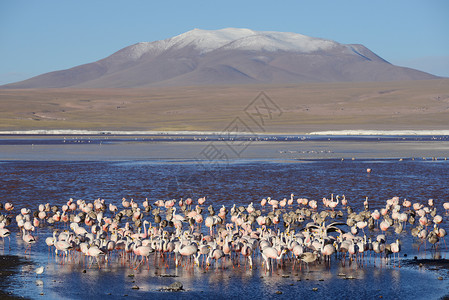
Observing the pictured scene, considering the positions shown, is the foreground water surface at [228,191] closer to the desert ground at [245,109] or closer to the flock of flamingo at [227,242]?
the flock of flamingo at [227,242]

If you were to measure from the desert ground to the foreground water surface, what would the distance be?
52.7 metres

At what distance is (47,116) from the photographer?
138250 millimetres

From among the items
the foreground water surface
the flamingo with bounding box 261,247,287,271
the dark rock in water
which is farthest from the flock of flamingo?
the dark rock in water

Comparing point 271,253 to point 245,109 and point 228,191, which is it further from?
point 245,109

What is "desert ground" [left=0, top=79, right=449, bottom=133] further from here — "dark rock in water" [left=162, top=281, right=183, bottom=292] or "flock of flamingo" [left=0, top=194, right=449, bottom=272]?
"dark rock in water" [left=162, top=281, right=183, bottom=292]

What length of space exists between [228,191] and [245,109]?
124 m

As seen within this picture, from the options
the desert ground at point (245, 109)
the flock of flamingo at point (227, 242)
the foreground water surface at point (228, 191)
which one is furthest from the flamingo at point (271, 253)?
the desert ground at point (245, 109)

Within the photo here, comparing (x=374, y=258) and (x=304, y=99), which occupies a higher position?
(x=304, y=99)

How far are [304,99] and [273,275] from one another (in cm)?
15472

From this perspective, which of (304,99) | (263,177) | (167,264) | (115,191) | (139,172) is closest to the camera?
(167,264)

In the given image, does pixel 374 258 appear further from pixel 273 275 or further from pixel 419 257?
pixel 273 275

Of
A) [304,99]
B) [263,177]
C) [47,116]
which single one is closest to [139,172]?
[263,177]

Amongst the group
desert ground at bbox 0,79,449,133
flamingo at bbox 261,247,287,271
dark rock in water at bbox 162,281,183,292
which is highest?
desert ground at bbox 0,79,449,133

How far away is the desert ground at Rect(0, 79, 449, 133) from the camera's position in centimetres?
10981
